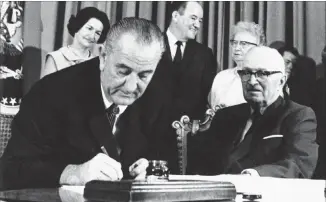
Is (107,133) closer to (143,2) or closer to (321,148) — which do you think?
(143,2)

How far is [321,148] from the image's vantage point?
3039mm

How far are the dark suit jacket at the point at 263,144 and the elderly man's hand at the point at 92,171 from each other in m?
0.56

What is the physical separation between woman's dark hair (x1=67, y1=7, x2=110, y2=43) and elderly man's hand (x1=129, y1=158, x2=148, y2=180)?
878 millimetres

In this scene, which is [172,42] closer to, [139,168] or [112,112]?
[112,112]

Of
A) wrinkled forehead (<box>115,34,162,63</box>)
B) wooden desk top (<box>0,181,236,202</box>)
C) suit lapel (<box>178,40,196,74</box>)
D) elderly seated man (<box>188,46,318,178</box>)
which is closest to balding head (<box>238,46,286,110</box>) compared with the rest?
elderly seated man (<box>188,46,318,178</box>)

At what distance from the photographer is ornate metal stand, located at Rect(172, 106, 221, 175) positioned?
10.00 ft

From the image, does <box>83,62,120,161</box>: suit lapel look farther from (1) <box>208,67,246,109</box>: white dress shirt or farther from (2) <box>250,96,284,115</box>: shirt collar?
(2) <box>250,96,284,115</box>: shirt collar

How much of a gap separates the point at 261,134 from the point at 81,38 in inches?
55.2

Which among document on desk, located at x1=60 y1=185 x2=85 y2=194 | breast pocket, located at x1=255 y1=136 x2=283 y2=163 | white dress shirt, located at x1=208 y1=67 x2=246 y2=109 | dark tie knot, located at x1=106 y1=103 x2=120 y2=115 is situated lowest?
document on desk, located at x1=60 y1=185 x2=85 y2=194

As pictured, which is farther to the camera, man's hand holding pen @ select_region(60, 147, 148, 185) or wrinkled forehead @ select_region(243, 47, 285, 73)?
wrinkled forehead @ select_region(243, 47, 285, 73)

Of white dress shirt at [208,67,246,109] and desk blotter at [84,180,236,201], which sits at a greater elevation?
white dress shirt at [208,67,246,109]

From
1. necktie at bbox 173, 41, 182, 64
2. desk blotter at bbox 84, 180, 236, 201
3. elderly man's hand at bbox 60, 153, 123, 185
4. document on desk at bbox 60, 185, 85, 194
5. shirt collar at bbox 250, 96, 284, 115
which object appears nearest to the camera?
desk blotter at bbox 84, 180, 236, 201

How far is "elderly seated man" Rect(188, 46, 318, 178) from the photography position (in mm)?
2982

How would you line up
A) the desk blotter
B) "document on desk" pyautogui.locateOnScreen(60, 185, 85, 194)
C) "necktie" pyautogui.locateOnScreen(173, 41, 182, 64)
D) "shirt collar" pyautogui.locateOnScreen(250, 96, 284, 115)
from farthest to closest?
"necktie" pyautogui.locateOnScreen(173, 41, 182, 64) → "shirt collar" pyautogui.locateOnScreen(250, 96, 284, 115) → "document on desk" pyautogui.locateOnScreen(60, 185, 85, 194) → the desk blotter
